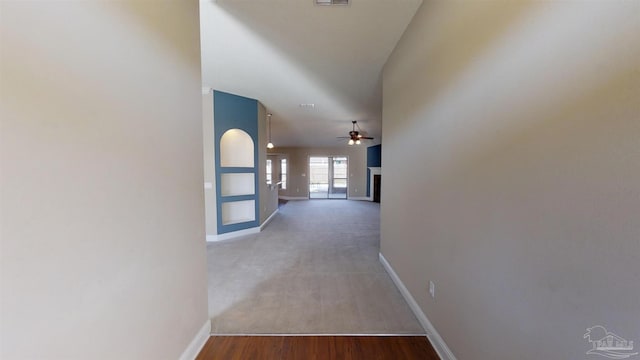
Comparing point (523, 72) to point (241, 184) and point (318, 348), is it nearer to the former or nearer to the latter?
point (318, 348)

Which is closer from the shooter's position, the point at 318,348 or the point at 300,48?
the point at 318,348

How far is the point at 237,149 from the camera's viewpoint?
5.30 metres

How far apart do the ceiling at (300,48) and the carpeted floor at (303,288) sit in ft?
9.01

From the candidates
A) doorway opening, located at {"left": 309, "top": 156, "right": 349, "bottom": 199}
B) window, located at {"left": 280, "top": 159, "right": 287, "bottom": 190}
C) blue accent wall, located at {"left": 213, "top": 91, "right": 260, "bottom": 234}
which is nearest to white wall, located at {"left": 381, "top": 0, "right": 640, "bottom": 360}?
blue accent wall, located at {"left": 213, "top": 91, "right": 260, "bottom": 234}

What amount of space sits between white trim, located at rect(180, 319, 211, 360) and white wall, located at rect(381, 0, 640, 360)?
1.79 metres

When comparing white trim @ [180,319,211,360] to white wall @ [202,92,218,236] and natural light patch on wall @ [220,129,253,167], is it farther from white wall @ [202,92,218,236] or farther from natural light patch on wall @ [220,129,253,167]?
natural light patch on wall @ [220,129,253,167]

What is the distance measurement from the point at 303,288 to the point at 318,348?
945mm

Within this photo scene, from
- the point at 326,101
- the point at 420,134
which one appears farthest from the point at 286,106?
the point at 420,134

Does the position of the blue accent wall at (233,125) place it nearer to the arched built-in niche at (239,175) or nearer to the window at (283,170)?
the arched built-in niche at (239,175)

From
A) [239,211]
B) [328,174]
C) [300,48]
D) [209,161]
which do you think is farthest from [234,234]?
[328,174]

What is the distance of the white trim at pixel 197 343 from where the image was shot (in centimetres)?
167

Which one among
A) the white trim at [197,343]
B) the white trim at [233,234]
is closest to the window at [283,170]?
the white trim at [233,234]

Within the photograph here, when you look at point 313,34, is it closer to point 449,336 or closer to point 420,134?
point 420,134

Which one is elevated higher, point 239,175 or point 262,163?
point 262,163
